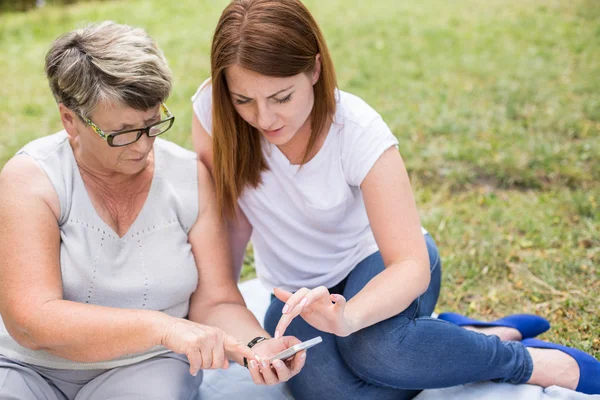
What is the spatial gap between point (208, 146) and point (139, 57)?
1.93ft

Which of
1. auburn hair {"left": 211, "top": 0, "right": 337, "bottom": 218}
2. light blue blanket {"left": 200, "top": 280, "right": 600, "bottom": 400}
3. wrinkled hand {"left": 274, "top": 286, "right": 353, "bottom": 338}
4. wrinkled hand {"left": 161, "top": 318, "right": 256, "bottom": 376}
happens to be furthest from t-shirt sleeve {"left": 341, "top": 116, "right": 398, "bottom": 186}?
light blue blanket {"left": 200, "top": 280, "right": 600, "bottom": 400}

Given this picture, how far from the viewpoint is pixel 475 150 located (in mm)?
5133

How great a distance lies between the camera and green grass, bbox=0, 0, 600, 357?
377 cm

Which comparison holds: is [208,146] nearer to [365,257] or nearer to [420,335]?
[365,257]

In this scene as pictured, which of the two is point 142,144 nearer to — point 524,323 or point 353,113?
point 353,113

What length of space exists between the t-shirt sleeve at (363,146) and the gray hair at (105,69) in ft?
2.36

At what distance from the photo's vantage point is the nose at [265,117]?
2.41 meters

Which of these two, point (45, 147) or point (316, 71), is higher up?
point (316, 71)

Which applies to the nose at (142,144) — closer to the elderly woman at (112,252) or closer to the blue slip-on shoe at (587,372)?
the elderly woman at (112,252)

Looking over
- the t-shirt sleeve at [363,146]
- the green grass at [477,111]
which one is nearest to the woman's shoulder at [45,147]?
the green grass at [477,111]

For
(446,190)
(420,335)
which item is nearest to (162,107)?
(420,335)

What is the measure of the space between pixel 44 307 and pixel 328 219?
1.13 metres

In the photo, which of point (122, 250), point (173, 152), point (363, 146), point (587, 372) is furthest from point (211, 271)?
point (587, 372)

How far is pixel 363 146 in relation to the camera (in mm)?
2561
